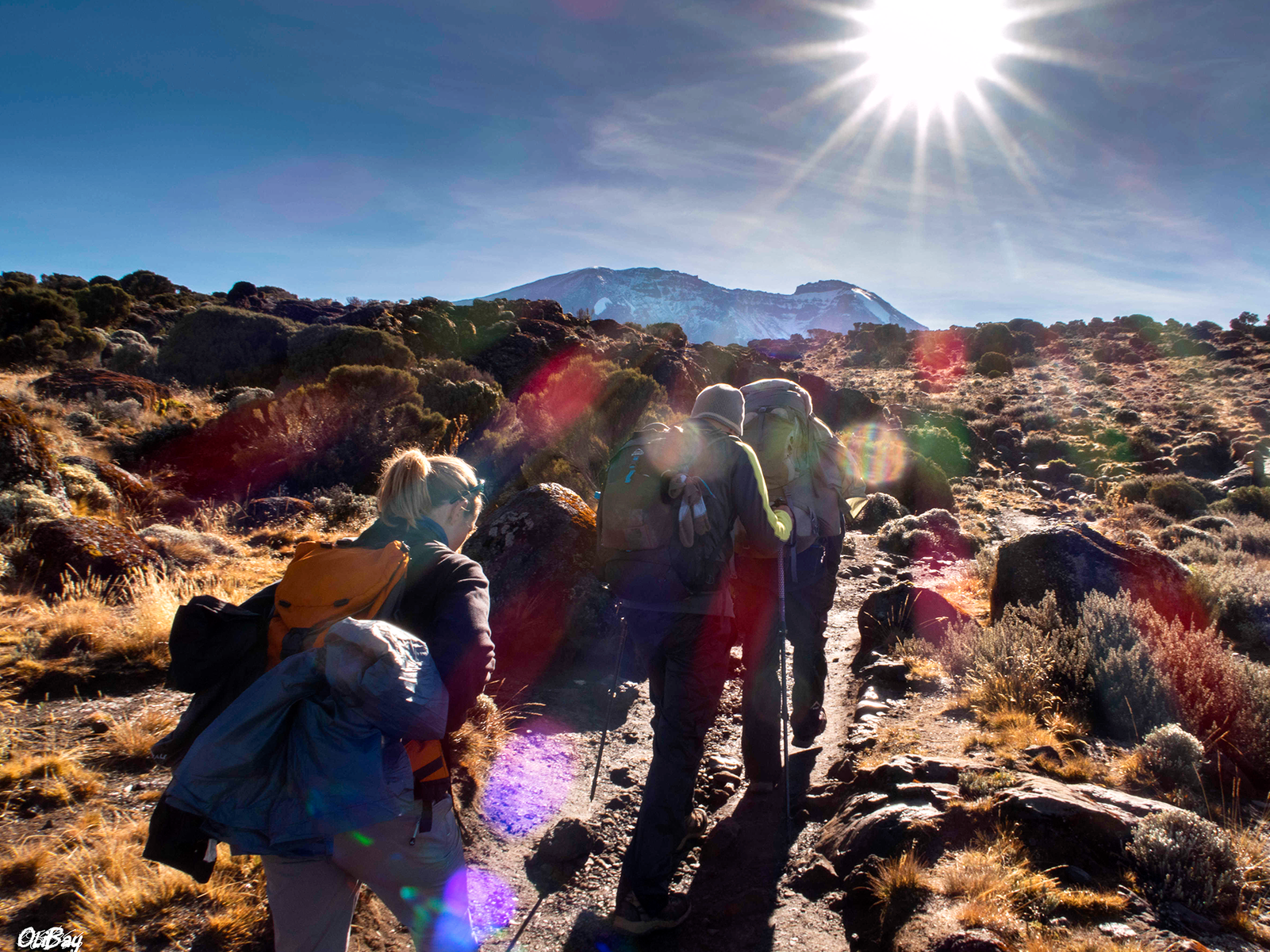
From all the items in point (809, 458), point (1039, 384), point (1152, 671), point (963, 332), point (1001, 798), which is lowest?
point (1001, 798)

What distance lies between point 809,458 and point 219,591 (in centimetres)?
474

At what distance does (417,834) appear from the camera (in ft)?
4.92

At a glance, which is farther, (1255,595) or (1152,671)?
(1255,595)

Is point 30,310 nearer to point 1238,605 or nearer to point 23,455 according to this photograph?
point 23,455

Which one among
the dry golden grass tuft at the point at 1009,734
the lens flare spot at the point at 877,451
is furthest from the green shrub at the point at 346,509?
the lens flare spot at the point at 877,451

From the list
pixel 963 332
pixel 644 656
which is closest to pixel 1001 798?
pixel 644 656

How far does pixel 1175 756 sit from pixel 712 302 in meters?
138

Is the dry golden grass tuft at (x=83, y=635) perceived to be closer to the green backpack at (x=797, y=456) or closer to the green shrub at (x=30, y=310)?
the green backpack at (x=797, y=456)

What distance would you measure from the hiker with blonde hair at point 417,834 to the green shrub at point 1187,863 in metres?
2.34

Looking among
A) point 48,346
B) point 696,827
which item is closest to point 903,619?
point 696,827

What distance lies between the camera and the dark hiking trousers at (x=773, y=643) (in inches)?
122

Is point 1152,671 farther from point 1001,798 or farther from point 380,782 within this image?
point 380,782

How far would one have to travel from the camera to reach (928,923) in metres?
2.10

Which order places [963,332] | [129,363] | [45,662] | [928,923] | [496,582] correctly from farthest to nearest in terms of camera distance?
[963,332] → [129,363] → [496,582] → [45,662] → [928,923]
